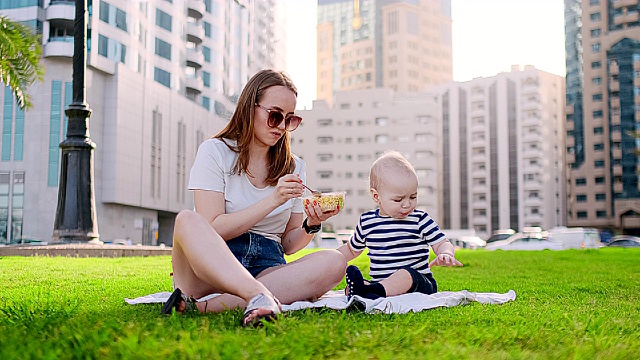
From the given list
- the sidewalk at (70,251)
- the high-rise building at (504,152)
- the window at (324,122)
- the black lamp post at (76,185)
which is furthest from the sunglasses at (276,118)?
the high-rise building at (504,152)

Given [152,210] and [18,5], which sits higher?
[18,5]

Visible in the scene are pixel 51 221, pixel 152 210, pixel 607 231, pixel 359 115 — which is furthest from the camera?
pixel 359 115

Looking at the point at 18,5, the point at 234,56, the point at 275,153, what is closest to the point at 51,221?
the point at 18,5

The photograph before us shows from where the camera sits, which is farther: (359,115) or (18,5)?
(359,115)

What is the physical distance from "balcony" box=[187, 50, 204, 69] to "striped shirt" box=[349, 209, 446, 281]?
46.7 meters

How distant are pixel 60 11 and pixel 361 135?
1834 inches

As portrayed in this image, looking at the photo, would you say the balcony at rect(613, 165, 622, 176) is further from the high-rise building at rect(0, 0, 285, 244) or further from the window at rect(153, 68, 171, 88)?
the window at rect(153, 68, 171, 88)

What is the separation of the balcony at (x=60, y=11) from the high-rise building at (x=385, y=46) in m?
67.4

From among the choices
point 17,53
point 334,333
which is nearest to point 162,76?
point 17,53

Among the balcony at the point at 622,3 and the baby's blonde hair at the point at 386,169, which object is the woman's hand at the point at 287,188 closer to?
the baby's blonde hair at the point at 386,169

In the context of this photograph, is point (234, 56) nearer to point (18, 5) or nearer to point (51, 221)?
point (18, 5)

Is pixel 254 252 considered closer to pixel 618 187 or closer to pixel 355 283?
pixel 355 283

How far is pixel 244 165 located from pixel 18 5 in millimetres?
39530

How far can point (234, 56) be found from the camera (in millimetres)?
57844
